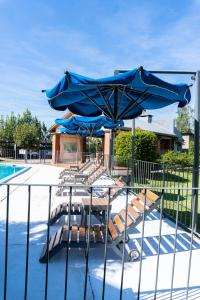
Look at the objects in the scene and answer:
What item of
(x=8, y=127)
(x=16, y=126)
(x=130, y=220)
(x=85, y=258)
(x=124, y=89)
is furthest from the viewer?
(x=8, y=127)

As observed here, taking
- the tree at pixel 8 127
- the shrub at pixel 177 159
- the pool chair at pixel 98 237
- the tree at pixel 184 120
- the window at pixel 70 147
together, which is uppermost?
the tree at pixel 184 120

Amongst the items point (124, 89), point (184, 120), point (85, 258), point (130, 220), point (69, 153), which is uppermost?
point (184, 120)

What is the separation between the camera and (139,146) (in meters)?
16.4

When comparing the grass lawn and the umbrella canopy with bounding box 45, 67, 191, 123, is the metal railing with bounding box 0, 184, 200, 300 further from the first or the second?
the umbrella canopy with bounding box 45, 67, 191, 123

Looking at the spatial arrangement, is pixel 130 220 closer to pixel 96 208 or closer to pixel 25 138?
pixel 96 208

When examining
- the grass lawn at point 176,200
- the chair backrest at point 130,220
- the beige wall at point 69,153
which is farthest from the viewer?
the beige wall at point 69,153

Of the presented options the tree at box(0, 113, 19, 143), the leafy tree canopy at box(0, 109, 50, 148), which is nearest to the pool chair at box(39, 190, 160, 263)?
the leafy tree canopy at box(0, 109, 50, 148)

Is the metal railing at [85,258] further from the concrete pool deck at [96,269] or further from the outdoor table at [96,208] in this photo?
the outdoor table at [96,208]

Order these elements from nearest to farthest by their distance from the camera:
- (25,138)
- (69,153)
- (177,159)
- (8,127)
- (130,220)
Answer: (130,220)
(177,159)
(69,153)
(25,138)
(8,127)

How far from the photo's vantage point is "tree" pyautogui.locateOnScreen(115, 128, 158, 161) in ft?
53.7

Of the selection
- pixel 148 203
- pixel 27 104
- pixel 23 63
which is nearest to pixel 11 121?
pixel 27 104

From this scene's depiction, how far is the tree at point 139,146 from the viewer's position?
53.7ft

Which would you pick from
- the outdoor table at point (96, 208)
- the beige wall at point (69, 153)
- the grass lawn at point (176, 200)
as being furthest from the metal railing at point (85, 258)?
the beige wall at point (69, 153)

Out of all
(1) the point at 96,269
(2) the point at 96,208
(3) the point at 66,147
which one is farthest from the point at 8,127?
(1) the point at 96,269
